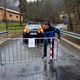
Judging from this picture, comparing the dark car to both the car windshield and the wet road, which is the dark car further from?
the wet road

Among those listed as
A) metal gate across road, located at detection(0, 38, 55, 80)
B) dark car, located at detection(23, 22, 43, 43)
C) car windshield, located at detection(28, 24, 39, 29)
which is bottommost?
metal gate across road, located at detection(0, 38, 55, 80)

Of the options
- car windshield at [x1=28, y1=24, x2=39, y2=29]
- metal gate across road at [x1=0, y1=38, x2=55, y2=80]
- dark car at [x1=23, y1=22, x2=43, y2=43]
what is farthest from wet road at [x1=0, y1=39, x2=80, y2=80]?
car windshield at [x1=28, y1=24, x2=39, y2=29]

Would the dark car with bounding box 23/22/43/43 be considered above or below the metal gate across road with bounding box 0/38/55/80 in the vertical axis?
above

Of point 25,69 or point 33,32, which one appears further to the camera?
point 33,32

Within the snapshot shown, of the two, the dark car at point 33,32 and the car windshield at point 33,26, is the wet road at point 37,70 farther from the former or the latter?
the car windshield at point 33,26

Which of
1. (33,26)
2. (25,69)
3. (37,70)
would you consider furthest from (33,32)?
(37,70)

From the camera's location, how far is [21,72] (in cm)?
1034

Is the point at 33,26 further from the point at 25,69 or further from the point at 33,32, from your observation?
the point at 25,69

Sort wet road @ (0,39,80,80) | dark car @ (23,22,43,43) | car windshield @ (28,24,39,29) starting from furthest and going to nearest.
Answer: car windshield @ (28,24,39,29) → dark car @ (23,22,43,43) → wet road @ (0,39,80,80)

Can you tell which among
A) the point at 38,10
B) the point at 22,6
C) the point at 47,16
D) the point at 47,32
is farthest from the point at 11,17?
the point at 47,32

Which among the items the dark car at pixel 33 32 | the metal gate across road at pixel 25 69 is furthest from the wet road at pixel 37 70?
the dark car at pixel 33 32

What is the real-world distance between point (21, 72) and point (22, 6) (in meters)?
77.9

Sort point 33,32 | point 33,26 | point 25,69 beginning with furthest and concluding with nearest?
point 33,26 < point 33,32 < point 25,69

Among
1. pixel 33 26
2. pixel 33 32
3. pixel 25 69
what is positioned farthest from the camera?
pixel 33 26
